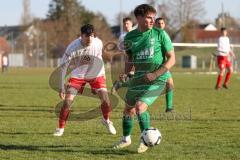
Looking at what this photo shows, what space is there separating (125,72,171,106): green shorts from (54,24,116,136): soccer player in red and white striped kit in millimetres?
1696

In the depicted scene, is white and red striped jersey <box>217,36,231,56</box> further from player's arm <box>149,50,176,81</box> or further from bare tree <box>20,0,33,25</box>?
bare tree <box>20,0,33,25</box>

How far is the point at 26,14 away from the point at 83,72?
9132 centimetres

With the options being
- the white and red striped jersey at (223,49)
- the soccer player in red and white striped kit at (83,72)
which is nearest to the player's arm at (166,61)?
the soccer player in red and white striped kit at (83,72)

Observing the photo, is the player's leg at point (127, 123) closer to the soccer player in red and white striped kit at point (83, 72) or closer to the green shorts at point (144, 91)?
the green shorts at point (144, 91)

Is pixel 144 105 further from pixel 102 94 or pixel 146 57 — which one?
pixel 102 94

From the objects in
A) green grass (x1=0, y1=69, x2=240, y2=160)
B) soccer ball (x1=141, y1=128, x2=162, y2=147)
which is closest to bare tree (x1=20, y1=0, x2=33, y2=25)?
green grass (x1=0, y1=69, x2=240, y2=160)

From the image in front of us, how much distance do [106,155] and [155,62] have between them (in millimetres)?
1433

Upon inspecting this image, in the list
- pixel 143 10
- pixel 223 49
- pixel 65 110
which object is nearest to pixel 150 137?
pixel 143 10

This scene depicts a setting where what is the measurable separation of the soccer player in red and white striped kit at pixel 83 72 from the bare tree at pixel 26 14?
89785 millimetres

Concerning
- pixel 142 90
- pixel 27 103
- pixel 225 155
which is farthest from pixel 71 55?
pixel 27 103

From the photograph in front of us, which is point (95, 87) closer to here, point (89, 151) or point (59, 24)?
point (89, 151)

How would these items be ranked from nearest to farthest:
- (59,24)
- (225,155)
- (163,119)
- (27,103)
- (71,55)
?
(225,155) < (71,55) < (163,119) < (27,103) < (59,24)

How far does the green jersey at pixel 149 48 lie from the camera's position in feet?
23.8

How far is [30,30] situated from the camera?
97.2m
